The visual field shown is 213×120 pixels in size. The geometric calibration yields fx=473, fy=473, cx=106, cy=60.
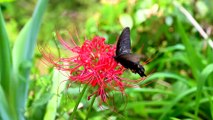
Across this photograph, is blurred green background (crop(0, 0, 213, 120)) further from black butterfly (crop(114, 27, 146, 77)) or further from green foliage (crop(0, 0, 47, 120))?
black butterfly (crop(114, 27, 146, 77))

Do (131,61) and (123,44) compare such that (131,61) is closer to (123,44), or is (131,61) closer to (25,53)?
(123,44)

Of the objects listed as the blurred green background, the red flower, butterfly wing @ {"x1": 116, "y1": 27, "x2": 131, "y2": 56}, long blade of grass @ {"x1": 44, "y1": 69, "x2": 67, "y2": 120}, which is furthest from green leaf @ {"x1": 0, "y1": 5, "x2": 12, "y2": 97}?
butterfly wing @ {"x1": 116, "y1": 27, "x2": 131, "y2": 56}

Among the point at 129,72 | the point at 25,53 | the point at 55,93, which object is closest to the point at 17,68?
the point at 25,53

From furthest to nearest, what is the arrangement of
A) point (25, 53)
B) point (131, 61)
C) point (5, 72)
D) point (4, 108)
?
1. point (25, 53)
2. point (5, 72)
3. point (4, 108)
4. point (131, 61)

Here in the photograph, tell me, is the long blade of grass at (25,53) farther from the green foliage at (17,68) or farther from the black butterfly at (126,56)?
the black butterfly at (126,56)

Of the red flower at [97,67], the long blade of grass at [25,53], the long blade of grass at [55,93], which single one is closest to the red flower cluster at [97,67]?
the red flower at [97,67]

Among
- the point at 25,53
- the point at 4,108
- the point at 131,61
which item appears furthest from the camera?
the point at 25,53
